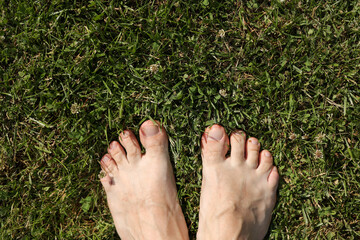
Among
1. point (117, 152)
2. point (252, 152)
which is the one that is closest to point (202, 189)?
point (252, 152)

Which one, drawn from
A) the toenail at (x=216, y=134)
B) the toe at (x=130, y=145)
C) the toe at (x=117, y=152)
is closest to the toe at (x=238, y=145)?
the toenail at (x=216, y=134)

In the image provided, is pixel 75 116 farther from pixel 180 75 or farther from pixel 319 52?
pixel 319 52

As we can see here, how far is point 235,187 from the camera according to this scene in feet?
8.77

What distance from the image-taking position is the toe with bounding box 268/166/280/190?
8.70 feet

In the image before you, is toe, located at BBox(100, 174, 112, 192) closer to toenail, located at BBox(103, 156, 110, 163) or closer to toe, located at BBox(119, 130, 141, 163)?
toenail, located at BBox(103, 156, 110, 163)

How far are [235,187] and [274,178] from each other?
0.33 metres

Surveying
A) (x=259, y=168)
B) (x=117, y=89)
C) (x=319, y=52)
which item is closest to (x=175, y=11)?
(x=117, y=89)

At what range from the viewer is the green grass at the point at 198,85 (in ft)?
8.34

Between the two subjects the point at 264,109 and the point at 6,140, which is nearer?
the point at 264,109

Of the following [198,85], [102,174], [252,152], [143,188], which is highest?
[198,85]

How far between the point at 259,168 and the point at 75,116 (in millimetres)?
1593

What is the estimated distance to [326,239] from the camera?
2.61 m

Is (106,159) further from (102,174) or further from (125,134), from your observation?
(125,134)

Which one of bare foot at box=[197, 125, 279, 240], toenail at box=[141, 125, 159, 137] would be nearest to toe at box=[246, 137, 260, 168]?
bare foot at box=[197, 125, 279, 240]
